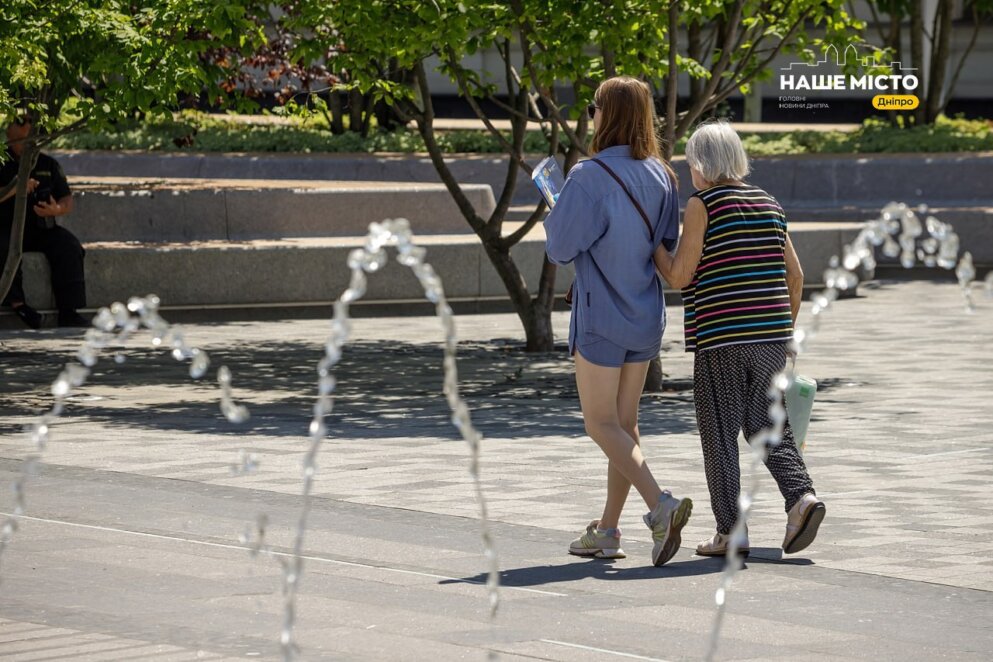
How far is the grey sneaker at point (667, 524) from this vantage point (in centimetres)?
652

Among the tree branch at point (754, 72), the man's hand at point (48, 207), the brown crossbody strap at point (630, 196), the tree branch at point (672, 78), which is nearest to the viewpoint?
the brown crossbody strap at point (630, 196)

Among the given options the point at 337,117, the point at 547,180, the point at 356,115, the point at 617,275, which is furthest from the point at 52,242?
the point at 356,115

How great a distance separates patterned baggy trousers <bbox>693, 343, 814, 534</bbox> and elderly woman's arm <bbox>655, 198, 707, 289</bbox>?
1.03 feet

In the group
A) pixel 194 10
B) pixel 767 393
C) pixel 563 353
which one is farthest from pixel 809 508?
pixel 563 353

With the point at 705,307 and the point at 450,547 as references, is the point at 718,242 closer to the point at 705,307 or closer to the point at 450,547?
the point at 705,307

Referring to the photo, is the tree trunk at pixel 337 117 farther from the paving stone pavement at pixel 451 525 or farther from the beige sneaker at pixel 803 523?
the beige sneaker at pixel 803 523

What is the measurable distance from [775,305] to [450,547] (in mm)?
1483

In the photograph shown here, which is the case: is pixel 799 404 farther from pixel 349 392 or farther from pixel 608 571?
pixel 349 392

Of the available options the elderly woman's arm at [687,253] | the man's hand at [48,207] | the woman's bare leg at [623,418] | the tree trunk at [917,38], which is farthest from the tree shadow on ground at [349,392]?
the tree trunk at [917,38]

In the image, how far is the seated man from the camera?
15.2 m

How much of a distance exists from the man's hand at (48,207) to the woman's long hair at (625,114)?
369 inches

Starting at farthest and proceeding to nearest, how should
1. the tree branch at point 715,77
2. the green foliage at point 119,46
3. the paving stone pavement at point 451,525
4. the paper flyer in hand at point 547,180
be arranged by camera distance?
the tree branch at point 715,77, the green foliage at point 119,46, the paper flyer in hand at point 547,180, the paving stone pavement at point 451,525

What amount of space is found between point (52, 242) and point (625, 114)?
9863mm

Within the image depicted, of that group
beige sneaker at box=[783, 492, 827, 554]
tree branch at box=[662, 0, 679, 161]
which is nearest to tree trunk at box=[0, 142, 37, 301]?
tree branch at box=[662, 0, 679, 161]
